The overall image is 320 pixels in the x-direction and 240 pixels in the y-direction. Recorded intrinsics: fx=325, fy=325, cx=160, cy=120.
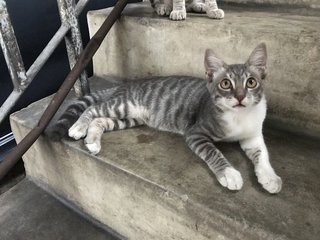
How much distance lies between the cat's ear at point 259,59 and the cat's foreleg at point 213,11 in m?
Result: 0.54

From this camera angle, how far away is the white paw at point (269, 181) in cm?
116

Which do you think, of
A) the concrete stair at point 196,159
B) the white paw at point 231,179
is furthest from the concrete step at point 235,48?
the white paw at point 231,179

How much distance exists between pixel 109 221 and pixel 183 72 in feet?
2.90

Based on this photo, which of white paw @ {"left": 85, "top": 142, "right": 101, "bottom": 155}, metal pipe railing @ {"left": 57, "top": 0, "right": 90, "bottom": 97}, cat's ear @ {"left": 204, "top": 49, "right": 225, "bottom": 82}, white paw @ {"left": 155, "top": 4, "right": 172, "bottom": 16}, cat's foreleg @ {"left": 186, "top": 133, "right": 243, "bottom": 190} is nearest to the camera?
cat's foreleg @ {"left": 186, "top": 133, "right": 243, "bottom": 190}

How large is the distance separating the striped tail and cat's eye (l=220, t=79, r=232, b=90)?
0.78 meters

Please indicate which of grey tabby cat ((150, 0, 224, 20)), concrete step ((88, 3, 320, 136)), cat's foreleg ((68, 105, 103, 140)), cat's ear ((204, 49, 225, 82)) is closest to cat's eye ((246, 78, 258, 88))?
cat's ear ((204, 49, 225, 82))

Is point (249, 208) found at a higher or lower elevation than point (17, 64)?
lower

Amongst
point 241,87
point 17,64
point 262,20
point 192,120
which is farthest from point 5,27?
point 262,20

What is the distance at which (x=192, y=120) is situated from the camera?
158cm

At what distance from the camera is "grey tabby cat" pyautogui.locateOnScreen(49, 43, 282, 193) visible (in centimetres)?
126

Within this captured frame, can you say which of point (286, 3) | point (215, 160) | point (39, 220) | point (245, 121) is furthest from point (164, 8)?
point (39, 220)

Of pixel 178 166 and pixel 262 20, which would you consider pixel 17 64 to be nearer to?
pixel 178 166

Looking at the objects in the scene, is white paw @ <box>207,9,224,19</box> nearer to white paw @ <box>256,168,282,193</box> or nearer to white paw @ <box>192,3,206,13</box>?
white paw @ <box>192,3,206,13</box>

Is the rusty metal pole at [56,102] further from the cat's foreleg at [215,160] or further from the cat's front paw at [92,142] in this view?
the cat's foreleg at [215,160]
